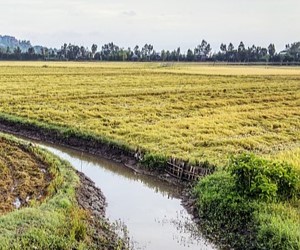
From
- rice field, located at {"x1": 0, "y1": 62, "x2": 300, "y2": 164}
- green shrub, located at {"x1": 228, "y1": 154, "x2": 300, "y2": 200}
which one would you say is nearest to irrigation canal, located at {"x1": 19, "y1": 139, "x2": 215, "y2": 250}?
rice field, located at {"x1": 0, "y1": 62, "x2": 300, "y2": 164}

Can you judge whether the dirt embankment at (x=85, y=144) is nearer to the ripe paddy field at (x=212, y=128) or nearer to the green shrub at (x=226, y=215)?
the ripe paddy field at (x=212, y=128)

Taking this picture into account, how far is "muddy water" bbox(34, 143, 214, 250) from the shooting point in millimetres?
11508

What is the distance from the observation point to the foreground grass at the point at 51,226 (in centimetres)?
960

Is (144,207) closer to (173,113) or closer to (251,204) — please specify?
(251,204)

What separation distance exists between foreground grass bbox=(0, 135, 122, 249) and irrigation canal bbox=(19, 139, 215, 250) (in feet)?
3.58

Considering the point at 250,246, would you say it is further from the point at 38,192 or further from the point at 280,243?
the point at 38,192

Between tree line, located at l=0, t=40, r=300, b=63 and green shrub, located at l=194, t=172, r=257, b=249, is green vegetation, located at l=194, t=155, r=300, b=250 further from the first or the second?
tree line, located at l=0, t=40, r=300, b=63

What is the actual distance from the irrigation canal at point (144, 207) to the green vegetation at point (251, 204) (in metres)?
0.65

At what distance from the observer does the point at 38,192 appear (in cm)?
1352

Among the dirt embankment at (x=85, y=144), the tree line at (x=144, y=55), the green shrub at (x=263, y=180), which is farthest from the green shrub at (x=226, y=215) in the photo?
the tree line at (x=144, y=55)

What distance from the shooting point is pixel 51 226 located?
10289 mm

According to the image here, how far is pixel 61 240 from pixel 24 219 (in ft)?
3.98

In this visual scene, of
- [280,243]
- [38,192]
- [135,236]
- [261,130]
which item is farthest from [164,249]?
[261,130]

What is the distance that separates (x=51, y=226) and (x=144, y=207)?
4.23 meters
